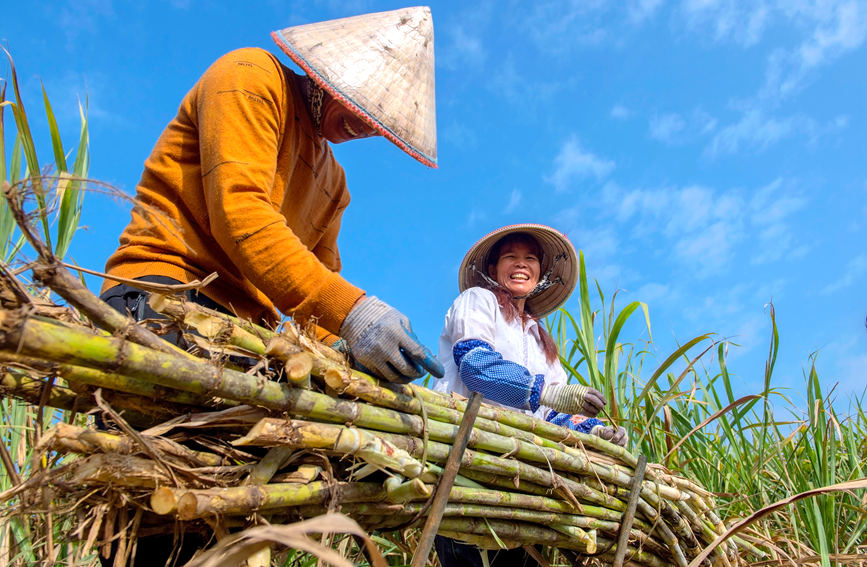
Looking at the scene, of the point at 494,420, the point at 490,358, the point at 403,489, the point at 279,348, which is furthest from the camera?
the point at 490,358

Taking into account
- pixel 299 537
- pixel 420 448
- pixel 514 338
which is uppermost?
pixel 514 338

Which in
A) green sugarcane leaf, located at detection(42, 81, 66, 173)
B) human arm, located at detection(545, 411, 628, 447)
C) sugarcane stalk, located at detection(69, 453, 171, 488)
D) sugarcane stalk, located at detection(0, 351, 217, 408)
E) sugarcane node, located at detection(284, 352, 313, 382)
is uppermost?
green sugarcane leaf, located at detection(42, 81, 66, 173)

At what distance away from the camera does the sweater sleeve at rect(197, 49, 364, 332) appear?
1.57 metres

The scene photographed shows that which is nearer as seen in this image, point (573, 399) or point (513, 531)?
point (513, 531)

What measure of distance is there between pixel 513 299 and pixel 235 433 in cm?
175

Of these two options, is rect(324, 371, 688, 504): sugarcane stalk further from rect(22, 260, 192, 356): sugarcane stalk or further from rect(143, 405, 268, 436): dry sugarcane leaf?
rect(22, 260, 192, 356): sugarcane stalk

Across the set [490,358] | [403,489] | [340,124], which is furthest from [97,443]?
[490,358]

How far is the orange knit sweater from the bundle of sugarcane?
0.70 ft

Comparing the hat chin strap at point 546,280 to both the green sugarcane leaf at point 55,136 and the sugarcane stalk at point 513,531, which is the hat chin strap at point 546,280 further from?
the green sugarcane leaf at point 55,136

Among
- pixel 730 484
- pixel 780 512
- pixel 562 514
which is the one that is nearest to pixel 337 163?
pixel 562 514

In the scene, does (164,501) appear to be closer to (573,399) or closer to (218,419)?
(218,419)

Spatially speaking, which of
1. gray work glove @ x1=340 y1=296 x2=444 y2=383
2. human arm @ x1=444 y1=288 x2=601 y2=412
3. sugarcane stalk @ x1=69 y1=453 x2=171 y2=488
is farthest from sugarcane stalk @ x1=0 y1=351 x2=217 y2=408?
human arm @ x1=444 y1=288 x2=601 y2=412

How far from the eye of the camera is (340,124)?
209 cm

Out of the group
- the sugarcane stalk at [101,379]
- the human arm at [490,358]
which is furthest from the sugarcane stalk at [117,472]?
the human arm at [490,358]
